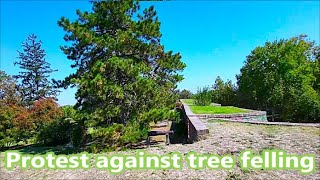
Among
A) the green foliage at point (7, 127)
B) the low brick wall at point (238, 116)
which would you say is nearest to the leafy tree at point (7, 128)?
the green foliage at point (7, 127)

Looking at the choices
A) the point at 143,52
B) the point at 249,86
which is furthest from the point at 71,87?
the point at 249,86

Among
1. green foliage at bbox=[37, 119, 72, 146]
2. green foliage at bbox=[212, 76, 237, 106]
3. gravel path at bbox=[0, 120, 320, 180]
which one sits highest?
green foliage at bbox=[212, 76, 237, 106]

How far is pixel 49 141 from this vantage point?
14906 mm

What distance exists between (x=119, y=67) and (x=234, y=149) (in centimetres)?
458

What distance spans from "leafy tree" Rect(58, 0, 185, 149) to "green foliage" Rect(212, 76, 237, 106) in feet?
59.0

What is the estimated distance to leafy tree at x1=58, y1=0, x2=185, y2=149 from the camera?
8738 mm

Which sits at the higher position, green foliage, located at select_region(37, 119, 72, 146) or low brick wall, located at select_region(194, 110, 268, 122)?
low brick wall, located at select_region(194, 110, 268, 122)

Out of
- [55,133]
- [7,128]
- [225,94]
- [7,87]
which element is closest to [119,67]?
[55,133]

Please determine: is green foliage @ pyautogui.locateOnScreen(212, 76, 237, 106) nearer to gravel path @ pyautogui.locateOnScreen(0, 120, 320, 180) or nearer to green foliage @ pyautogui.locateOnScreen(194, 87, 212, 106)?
green foliage @ pyautogui.locateOnScreen(194, 87, 212, 106)

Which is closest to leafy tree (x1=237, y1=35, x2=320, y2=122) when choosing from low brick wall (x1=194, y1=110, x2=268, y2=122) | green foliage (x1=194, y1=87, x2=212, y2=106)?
green foliage (x1=194, y1=87, x2=212, y2=106)

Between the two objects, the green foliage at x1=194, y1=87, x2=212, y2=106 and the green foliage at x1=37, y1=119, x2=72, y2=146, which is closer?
the green foliage at x1=37, y1=119, x2=72, y2=146

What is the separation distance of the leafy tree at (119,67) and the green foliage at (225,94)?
707 inches

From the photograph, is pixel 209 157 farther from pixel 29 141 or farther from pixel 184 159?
pixel 29 141

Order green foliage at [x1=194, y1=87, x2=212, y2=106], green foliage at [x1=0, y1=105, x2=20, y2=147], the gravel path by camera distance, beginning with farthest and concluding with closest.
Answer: green foliage at [x1=194, y1=87, x2=212, y2=106]
green foliage at [x1=0, y1=105, x2=20, y2=147]
the gravel path
